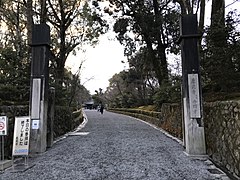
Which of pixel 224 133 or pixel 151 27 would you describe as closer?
pixel 224 133

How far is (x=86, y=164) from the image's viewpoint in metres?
5.27

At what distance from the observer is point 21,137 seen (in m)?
5.57

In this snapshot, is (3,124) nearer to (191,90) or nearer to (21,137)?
(21,137)

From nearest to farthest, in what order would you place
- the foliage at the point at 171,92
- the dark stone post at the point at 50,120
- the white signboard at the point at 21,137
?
the white signboard at the point at 21,137
the dark stone post at the point at 50,120
the foliage at the point at 171,92

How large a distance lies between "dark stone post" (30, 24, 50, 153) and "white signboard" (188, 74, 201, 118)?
416cm

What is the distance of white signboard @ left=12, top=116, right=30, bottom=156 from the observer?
5409mm

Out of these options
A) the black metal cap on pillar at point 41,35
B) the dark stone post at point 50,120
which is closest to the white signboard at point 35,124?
the dark stone post at point 50,120

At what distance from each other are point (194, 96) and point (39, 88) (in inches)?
171

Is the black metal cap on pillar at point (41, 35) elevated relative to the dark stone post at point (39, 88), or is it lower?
elevated

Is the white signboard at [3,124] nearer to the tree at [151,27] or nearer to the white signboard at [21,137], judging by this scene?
the white signboard at [21,137]

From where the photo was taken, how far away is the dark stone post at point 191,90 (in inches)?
241

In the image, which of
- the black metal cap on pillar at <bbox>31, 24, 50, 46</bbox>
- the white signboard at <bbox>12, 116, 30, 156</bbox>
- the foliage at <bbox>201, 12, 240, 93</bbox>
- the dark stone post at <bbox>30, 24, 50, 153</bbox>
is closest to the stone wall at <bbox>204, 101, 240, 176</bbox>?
the foliage at <bbox>201, 12, 240, 93</bbox>

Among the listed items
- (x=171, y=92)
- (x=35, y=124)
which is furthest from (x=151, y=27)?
(x=35, y=124)

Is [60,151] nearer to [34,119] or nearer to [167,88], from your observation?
[34,119]
